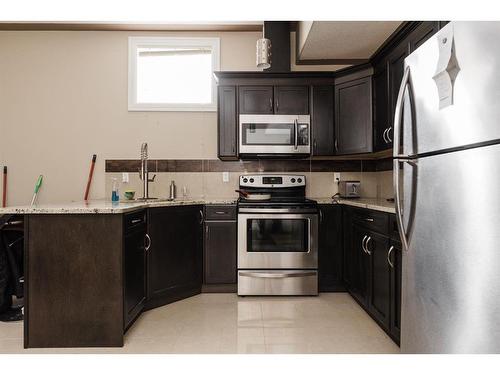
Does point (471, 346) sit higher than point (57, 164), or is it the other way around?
point (57, 164)

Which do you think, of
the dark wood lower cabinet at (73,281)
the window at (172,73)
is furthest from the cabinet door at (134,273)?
the window at (172,73)

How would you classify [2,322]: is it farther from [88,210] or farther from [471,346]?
[471,346]

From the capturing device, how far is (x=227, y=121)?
362cm

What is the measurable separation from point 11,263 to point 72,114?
1940 millimetres

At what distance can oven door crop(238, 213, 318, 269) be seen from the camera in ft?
10.6

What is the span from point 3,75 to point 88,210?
2913 mm

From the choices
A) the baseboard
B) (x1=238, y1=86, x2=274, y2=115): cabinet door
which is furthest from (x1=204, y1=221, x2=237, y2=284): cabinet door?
(x1=238, y1=86, x2=274, y2=115): cabinet door

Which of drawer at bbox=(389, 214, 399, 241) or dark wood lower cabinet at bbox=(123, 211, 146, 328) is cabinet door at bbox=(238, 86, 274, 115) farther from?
drawer at bbox=(389, 214, 399, 241)

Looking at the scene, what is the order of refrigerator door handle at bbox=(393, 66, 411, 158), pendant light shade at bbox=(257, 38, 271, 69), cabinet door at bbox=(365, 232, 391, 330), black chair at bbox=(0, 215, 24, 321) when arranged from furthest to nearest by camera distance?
pendant light shade at bbox=(257, 38, 271, 69), black chair at bbox=(0, 215, 24, 321), cabinet door at bbox=(365, 232, 391, 330), refrigerator door handle at bbox=(393, 66, 411, 158)

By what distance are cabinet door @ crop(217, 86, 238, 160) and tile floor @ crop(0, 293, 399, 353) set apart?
5.04ft

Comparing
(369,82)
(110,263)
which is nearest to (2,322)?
(110,263)
